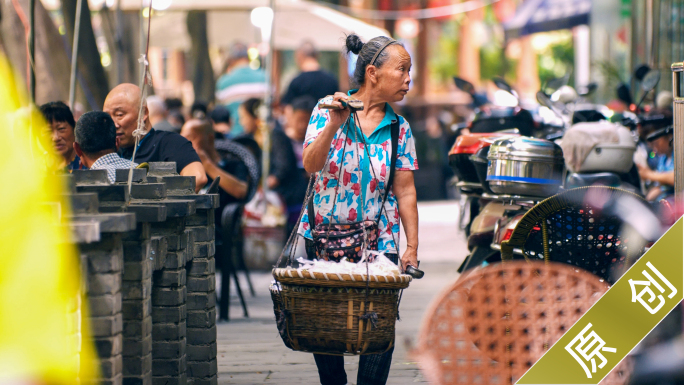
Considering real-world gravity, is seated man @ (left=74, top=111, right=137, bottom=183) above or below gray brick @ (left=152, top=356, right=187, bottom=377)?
above

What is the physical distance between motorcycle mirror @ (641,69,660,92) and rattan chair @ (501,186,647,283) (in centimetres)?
364

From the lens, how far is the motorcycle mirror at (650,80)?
7.25 metres

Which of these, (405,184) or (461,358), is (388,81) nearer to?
(405,184)

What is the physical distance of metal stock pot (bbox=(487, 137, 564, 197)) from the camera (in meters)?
4.91

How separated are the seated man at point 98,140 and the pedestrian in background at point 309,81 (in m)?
6.15

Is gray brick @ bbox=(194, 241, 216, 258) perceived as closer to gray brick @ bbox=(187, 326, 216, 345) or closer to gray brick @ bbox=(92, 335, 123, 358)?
gray brick @ bbox=(187, 326, 216, 345)

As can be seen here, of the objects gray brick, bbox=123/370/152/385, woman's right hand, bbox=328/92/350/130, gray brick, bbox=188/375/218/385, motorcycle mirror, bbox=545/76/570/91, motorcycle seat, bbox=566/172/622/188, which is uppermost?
motorcycle mirror, bbox=545/76/570/91

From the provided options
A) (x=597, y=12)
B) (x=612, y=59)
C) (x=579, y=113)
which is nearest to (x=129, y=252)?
(x=579, y=113)

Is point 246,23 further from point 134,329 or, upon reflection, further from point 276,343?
point 134,329

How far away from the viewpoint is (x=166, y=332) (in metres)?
4.11

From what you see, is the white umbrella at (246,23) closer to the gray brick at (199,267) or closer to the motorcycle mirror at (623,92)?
the motorcycle mirror at (623,92)

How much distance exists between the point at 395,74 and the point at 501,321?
1.40 m

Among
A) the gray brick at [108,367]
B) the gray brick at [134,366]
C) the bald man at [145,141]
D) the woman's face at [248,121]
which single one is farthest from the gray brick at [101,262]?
the woman's face at [248,121]

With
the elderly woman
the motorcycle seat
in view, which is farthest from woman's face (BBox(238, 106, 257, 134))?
the elderly woman
